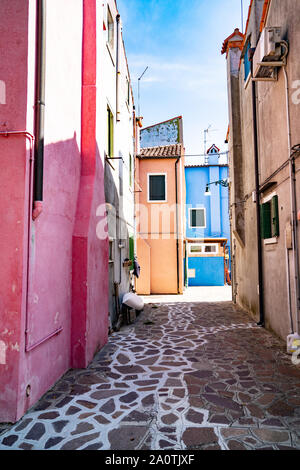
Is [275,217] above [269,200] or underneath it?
underneath

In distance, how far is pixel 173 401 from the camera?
14.4 ft

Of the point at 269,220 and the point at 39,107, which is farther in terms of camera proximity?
the point at 269,220

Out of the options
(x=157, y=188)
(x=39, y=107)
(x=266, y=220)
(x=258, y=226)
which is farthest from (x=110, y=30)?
(x=157, y=188)

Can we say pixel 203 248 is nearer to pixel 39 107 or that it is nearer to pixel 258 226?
pixel 258 226

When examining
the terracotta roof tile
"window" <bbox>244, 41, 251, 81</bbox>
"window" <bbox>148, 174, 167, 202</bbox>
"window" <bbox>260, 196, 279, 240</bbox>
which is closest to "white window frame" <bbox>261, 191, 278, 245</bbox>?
"window" <bbox>260, 196, 279, 240</bbox>

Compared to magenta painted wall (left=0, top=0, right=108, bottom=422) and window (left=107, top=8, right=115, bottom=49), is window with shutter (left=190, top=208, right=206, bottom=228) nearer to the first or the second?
window (left=107, top=8, right=115, bottom=49)

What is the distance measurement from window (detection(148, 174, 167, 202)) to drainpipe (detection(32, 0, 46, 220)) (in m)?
13.3

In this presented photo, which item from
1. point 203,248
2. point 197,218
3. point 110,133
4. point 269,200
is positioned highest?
point 110,133

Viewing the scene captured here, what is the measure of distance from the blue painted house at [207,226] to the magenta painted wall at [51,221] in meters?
16.5

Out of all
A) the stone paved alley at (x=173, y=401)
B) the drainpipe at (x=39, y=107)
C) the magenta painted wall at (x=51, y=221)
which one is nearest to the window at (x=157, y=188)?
the magenta painted wall at (x=51, y=221)

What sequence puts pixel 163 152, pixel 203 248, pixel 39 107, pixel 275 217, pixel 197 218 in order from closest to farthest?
1. pixel 39 107
2. pixel 275 217
3. pixel 163 152
4. pixel 203 248
5. pixel 197 218

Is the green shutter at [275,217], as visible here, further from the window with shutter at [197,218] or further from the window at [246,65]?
the window with shutter at [197,218]

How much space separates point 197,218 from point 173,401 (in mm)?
20705

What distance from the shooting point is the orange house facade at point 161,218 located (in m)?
17.3
